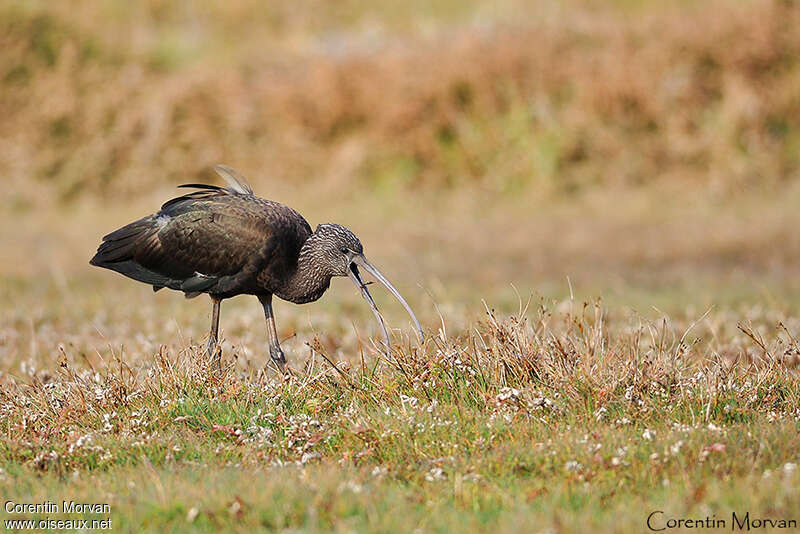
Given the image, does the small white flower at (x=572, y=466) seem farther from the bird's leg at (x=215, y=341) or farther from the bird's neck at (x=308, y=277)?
the bird's neck at (x=308, y=277)

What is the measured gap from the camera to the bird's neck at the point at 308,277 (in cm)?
739

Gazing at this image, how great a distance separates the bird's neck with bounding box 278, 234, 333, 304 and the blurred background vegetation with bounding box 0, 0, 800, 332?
7083 mm

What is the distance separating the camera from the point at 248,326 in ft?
35.9

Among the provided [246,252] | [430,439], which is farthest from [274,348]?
[430,439]

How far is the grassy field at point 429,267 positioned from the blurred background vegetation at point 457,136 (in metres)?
0.07

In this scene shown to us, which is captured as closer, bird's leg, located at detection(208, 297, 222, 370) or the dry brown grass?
bird's leg, located at detection(208, 297, 222, 370)

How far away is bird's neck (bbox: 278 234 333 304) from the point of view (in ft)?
24.2

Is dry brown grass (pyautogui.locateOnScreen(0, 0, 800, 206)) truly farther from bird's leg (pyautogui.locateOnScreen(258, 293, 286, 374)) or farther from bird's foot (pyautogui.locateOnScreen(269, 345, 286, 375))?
bird's foot (pyautogui.locateOnScreen(269, 345, 286, 375))

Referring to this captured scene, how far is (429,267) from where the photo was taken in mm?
15625

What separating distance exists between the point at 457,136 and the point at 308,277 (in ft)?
45.9

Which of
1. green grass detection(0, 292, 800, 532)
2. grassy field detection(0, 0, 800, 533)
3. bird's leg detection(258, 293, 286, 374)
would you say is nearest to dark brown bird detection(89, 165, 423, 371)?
bird's leg detection(258, 293, 286, 374)

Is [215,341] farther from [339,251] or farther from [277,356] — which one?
[339,251]

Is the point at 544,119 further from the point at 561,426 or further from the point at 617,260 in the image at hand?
the point at 561,426

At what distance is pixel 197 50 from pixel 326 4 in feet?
15.7
